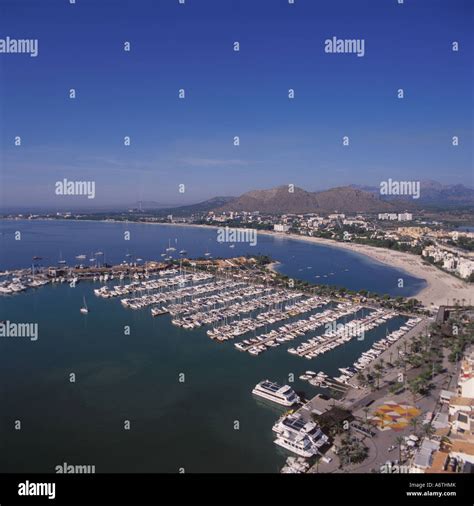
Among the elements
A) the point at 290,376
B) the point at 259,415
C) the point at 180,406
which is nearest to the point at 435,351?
the point at 290,376

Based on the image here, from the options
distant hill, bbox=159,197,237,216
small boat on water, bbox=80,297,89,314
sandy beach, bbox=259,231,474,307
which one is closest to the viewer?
small boat on water, bbox=80,297,89,314

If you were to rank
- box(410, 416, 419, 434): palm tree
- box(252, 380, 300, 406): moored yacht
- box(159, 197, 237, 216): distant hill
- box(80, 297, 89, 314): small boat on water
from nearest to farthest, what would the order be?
box(410, 416, 419, 434): palm tree → box(252, 380, 300, 406): moored yacht → box(80, 297, 89, 314): small boat on water → box(159, 197, 237, 216): distant hill

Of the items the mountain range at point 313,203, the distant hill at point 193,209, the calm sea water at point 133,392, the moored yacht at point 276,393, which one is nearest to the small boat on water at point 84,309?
the calm sea water at point 133,392

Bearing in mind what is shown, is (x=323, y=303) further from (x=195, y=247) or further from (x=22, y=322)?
(x=195, y=247)

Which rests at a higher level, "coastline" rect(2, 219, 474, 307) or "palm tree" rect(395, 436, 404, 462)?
"coastline" rect(2, 219, 474, 307)

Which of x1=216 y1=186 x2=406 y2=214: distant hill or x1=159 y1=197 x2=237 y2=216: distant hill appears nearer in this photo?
x1=216 y1=186 x2=406 y2=214: distant hill

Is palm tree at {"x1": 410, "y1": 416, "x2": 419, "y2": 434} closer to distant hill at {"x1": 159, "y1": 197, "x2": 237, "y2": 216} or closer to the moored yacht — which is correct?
the moored yacht

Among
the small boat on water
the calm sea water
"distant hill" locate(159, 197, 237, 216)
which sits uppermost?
"distant hill" locate(159, 197, 237, 216)

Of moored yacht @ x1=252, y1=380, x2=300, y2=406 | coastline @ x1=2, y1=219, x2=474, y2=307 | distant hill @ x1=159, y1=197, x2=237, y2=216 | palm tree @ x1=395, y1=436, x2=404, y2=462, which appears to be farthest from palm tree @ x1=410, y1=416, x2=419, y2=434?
distant hill @ x1=159, y1=197, x2=237, y2=216
